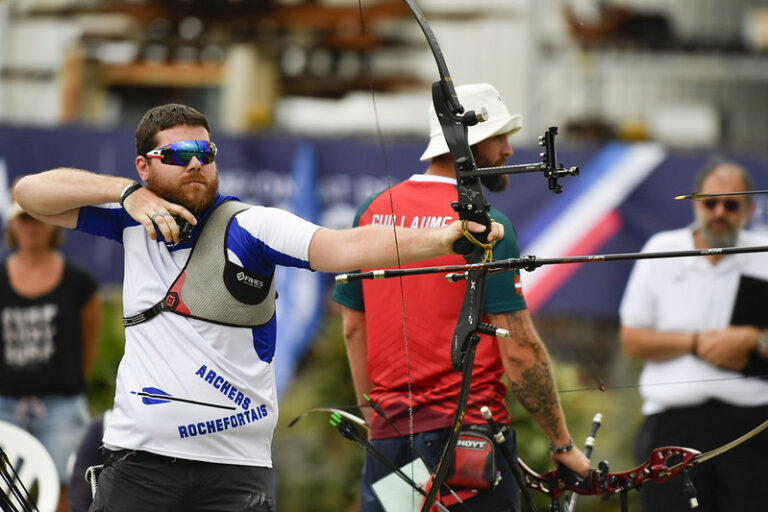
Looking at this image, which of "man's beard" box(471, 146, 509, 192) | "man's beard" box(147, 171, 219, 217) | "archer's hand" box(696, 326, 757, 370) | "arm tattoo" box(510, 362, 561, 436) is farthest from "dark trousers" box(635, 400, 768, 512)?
"man's beard" box(147, 171, 219, 217)

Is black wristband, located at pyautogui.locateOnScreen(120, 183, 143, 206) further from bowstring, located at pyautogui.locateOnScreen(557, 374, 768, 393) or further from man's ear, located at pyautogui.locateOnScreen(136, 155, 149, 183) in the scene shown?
bowstring, located at pyautogui.locateOnScreen(557, 374, 768, 393)

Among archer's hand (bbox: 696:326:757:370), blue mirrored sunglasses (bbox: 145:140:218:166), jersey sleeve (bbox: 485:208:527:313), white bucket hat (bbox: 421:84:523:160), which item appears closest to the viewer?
blue mirrored sunglasses (bbox: 145:140:218:166)

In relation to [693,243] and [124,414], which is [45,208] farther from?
[693,243]

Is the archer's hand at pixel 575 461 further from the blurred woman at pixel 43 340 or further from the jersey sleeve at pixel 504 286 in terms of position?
the blurred woman at pixel 43 340

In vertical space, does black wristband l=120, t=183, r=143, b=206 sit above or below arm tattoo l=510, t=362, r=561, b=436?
above

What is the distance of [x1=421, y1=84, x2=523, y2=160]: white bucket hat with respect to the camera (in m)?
3.36

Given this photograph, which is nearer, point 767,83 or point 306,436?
point 306,436

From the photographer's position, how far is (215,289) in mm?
2846

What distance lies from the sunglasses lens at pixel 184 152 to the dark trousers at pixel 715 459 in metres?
1.76

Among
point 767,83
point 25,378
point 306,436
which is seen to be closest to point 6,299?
point 25,378

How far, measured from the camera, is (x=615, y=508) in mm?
4797

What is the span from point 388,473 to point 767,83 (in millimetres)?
8918

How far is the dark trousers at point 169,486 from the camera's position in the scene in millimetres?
2805

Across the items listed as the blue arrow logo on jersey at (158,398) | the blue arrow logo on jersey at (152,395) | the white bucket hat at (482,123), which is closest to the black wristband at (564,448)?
Answer: the white bucket hat at (482,123)
